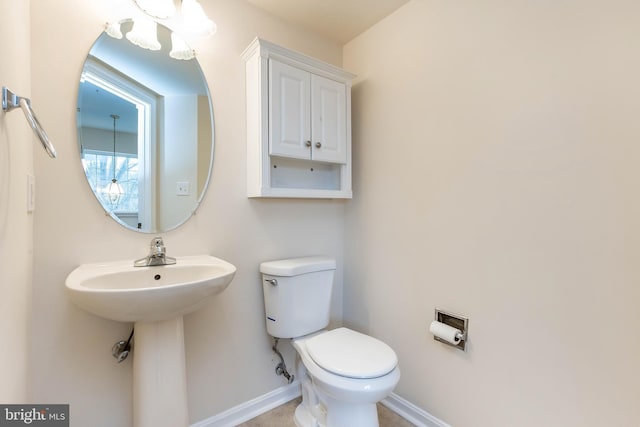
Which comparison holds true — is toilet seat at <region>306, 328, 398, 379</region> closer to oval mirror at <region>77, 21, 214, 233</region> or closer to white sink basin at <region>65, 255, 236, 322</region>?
white sink basin at <region>65, 255, 236, 322</region>

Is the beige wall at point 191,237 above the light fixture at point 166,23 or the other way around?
the other way around

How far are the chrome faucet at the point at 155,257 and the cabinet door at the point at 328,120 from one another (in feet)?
2.87

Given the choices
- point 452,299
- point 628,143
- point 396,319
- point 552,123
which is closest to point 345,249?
point 396,319

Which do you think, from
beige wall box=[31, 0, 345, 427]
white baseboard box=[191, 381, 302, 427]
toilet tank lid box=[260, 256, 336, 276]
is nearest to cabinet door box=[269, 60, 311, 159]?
beige wall box=[31, 0, 345, 427]

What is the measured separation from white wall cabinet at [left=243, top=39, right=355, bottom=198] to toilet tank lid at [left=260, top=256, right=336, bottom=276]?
1.19 ft

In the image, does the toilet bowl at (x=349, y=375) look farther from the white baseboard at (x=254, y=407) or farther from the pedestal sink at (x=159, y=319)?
the pedestal sink at (x=159, y=319)

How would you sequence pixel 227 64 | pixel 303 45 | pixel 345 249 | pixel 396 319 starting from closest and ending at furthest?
pixel 227 64
pixel 396 319
pixel 303 45
pixel 345 249

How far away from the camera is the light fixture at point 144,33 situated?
4.25 ft

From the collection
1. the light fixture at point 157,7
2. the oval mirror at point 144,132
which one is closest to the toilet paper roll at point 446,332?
the oval mirror at point 144,132

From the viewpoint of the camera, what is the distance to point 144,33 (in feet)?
4.34

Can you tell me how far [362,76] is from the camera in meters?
1.88

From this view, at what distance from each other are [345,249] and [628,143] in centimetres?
142

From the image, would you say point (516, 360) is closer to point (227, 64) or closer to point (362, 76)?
point (362, 76)

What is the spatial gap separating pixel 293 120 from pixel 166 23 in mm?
714
